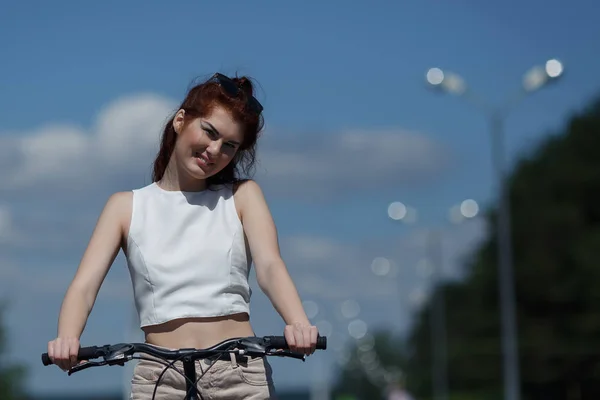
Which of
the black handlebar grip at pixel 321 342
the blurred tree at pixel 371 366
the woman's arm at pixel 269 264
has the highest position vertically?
the blurred tree at pixel 371 366

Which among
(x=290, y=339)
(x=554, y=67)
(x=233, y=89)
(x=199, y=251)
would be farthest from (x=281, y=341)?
(x=554, y=67)

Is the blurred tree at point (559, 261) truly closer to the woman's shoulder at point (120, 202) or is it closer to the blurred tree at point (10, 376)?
the blurred tree at point (10, 376)

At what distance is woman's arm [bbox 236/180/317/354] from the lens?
14.5 feet

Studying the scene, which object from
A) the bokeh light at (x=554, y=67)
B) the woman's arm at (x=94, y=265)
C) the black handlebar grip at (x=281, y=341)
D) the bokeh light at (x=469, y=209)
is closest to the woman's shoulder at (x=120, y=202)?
the woman's arm at (x=94, y=265)

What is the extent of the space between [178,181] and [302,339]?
885 mm

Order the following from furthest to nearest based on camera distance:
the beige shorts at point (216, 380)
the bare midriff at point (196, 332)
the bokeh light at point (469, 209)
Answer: the bokeh light at point (469, 209) < the bare midriff at point (196, 332) < the beige shorts at point (216, 380)

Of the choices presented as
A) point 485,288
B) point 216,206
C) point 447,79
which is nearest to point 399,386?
point 447,79

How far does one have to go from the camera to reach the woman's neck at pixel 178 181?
4934 millimetres

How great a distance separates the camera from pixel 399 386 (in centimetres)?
3397

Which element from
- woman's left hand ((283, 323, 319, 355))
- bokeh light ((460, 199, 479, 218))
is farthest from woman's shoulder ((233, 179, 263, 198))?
bokeh light ((460, 199, 479, 218))

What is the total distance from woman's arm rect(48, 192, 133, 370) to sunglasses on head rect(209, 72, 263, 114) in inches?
18.9

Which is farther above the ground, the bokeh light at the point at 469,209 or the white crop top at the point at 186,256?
the bokeh light at the point at 469,209

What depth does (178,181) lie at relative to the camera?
496 centimetres

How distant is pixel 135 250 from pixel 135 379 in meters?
0.43
